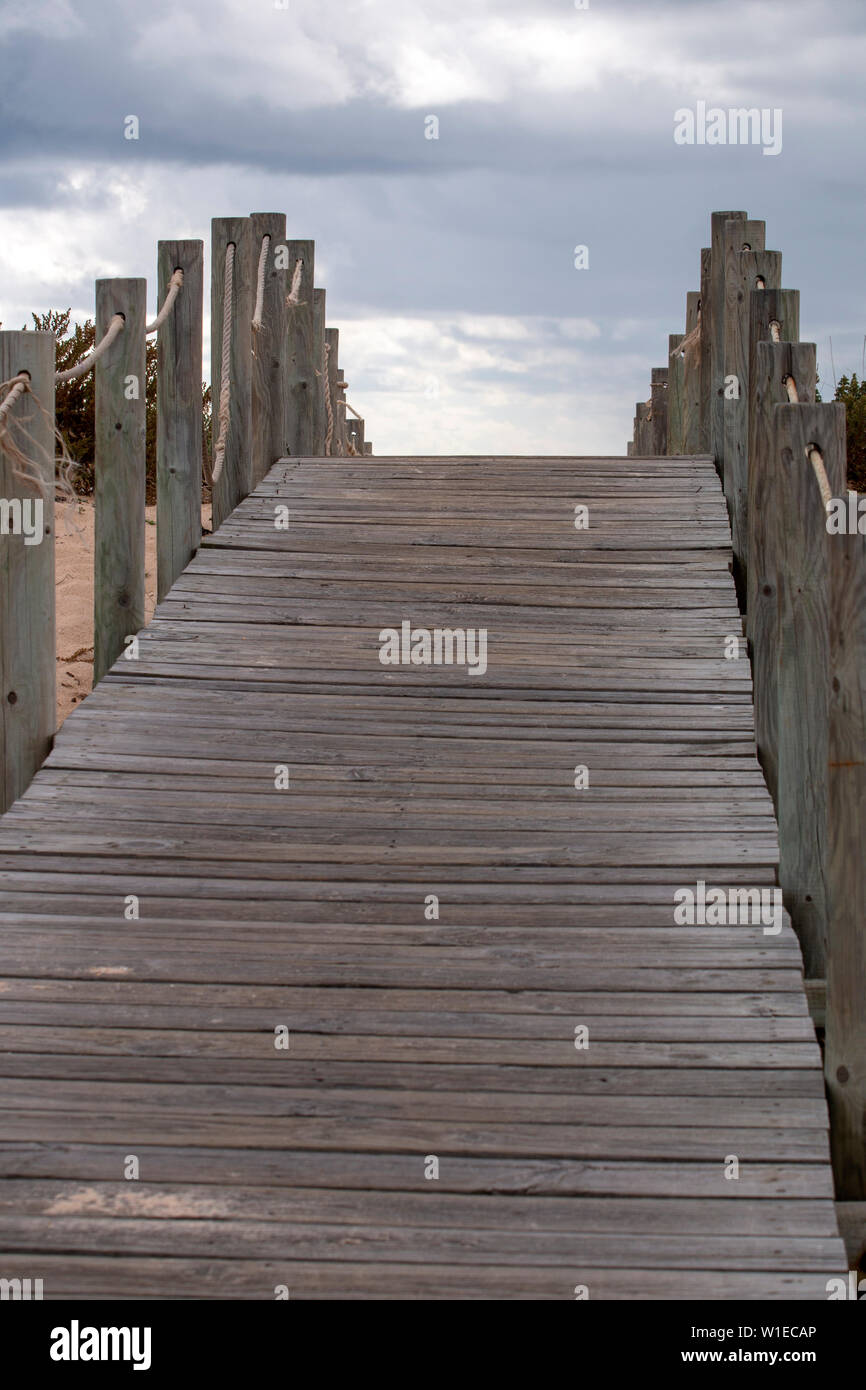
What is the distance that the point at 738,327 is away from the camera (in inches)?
293

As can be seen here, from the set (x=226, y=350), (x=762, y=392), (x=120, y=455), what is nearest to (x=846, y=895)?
(x=762, y=392)

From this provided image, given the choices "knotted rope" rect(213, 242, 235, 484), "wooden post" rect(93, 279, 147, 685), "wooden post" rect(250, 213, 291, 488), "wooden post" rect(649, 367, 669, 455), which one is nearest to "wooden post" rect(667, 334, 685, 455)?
"wooden post" rect(649, 367, 669, 455)

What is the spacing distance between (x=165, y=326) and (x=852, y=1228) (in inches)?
181

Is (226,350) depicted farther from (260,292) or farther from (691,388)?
(691,388)

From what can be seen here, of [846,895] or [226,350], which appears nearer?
[846,895]

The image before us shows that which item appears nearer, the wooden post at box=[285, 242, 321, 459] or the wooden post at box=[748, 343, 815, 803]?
the wooden post at box=[748, 343, 815, 803]

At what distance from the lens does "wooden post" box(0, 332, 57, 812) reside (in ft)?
15.5

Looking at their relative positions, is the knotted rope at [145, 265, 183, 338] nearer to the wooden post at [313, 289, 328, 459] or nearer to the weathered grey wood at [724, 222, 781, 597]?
the wooden post at [313, 289, 328, 459]

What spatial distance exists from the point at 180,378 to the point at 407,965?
331 centimetres

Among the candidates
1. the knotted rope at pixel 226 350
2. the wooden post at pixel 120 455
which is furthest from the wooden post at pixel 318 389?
the wooden post at pixel 120 455

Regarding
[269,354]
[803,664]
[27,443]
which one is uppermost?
[269,354]

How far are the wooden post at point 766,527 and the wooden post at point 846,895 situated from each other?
61.4 inches

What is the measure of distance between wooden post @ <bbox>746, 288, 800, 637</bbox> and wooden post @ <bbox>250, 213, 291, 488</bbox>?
2.69 meters

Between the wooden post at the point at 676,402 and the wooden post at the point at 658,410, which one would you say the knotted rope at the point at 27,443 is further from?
the wooden post at the point at 658,410
